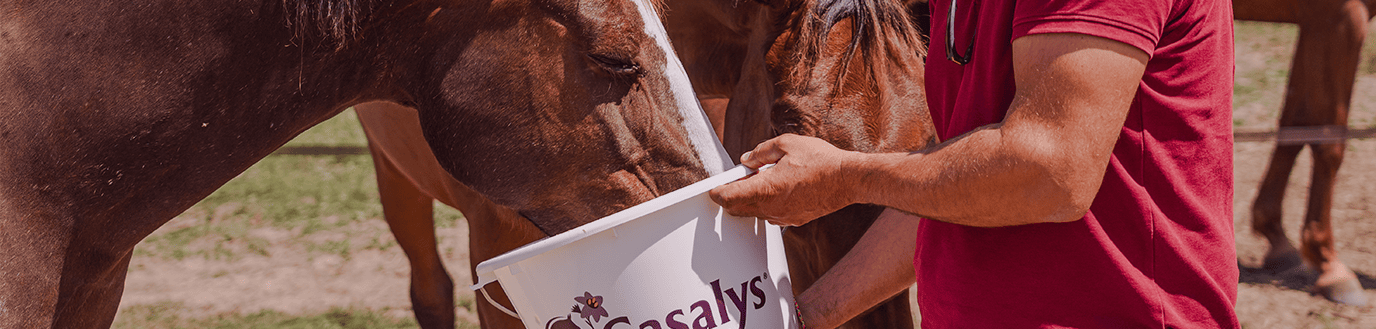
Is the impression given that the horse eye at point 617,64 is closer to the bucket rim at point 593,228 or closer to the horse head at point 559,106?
the horse head at point 559,106

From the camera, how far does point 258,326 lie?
390 centimetres

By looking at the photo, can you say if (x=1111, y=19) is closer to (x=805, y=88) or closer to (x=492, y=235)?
(x=805, y=88)

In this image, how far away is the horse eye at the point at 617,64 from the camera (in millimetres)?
1426

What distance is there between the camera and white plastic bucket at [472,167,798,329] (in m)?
1.25

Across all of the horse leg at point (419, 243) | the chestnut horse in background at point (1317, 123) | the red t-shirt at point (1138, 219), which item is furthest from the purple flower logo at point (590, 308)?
the chestnut horse in background at point (1317, 123)

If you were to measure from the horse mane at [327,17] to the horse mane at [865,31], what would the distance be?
1.00m

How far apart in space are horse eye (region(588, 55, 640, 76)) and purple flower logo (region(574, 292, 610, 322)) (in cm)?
35

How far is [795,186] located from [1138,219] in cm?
42

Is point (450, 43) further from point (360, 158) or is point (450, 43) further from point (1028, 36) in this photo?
point (360, 158)

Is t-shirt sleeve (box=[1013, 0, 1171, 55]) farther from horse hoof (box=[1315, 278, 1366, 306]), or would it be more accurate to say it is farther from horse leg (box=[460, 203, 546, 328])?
horse hoof (box=[1315, 278, 1366, 306])

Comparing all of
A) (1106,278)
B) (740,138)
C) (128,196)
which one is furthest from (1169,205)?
(128,196)

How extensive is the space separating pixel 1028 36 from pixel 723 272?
0.53 m

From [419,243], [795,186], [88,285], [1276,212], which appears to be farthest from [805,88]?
[1276,212]

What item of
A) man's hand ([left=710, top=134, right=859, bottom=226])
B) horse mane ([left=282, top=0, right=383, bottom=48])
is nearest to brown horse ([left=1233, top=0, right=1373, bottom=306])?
man's hand ([left=710, top=134, right=859, bottom=226])
